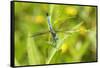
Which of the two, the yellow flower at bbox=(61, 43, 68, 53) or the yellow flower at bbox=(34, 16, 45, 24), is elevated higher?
the yellow flower at bbox=(34, 16, 45, 24)

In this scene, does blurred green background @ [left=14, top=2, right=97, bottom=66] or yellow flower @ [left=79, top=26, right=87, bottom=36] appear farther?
yellow flower @ [left=79, top=26, right=87, bottom=36]

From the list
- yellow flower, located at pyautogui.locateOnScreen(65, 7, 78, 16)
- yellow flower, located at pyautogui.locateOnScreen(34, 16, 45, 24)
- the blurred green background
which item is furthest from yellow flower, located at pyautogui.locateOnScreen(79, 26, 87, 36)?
yellow flower, located at pyautogui.locateOnScreen(34, 16, 45, 24)

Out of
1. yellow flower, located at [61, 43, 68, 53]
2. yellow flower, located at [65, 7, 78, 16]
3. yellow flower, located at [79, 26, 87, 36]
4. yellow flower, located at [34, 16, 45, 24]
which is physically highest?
yellow flower, located at [65, 7, 78, 16]

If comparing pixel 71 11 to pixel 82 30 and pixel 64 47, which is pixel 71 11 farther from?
pixel 64 47

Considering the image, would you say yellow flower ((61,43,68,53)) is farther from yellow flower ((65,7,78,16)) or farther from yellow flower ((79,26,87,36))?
yellow flower ((65,7,78,16))

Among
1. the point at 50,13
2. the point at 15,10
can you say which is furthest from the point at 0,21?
the point at 50,13

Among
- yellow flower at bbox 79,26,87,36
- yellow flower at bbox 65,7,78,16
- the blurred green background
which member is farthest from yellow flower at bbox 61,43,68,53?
yellow flower at bbox 65,7,78,16

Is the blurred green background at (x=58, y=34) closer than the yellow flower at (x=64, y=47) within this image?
Yes

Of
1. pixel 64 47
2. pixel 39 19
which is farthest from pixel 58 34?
pixel 39 19

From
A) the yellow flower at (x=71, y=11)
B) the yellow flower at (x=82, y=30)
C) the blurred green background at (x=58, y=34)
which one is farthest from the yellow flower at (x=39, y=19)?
the yellow flower at (x=82, y=30)

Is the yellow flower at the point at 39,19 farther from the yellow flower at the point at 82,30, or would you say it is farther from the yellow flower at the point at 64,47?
the yellow flower at the point at 82,30
